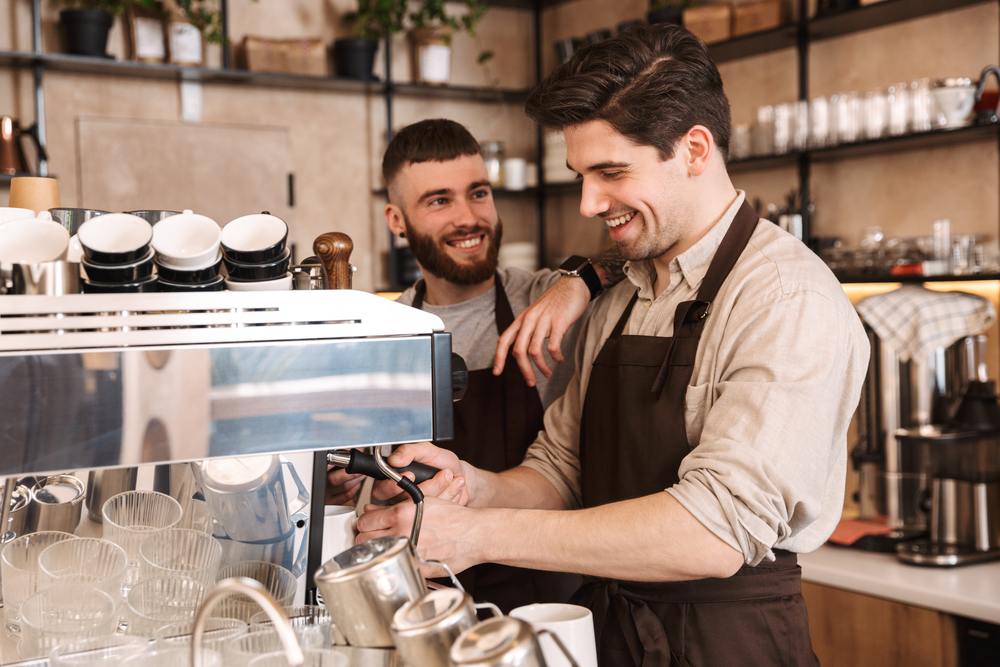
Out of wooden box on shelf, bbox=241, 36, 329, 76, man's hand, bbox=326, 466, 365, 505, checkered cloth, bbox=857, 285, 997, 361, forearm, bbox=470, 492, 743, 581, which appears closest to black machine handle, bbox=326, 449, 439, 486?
forearm, bbox=470, 492, 743, 581

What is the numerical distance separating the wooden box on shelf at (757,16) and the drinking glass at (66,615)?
3016mm

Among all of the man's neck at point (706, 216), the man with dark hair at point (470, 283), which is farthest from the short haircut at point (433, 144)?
the man's neck at point (706, 216)

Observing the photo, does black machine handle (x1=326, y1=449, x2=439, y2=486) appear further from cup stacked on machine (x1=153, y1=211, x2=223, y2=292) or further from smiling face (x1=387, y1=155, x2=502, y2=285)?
smiling face (x1=387, y1=155, x2=502, y2=285)

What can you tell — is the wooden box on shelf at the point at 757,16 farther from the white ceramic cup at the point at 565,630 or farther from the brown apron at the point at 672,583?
the white ceramic cup at the point at 565,630

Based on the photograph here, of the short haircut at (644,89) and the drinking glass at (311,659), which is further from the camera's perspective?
the short haircut at (644,89)

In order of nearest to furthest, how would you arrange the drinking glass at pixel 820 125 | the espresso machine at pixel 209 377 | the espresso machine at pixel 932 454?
the espresso machine at pixel 209 377, the espresso machine at pixel 932 454, the drinking glass at pixel 820 125

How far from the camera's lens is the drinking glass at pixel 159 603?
0.97 meters

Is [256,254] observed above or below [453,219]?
below

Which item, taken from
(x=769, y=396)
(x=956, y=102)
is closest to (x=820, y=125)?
(x=956, y=102)

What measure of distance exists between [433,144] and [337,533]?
1.07 m

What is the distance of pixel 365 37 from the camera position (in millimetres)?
3891

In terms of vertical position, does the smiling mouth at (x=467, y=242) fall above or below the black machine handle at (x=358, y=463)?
Result: above

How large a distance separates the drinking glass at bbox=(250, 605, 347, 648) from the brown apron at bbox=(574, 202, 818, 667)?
0.56m

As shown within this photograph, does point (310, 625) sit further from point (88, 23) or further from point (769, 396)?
point (88, 23)
